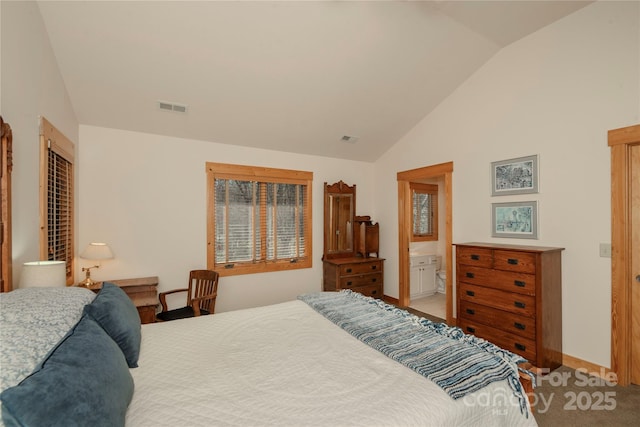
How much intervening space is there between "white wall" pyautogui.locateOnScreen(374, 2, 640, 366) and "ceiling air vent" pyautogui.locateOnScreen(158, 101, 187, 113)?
11.0 ft

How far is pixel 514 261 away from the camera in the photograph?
9.34ft

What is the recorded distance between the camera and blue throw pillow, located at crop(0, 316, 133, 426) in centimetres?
80

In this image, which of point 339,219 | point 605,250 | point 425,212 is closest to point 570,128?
point 605,250

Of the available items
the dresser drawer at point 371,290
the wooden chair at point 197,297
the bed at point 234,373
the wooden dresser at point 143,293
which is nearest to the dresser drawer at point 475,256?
the bed at point 234,373

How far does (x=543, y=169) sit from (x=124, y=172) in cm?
449

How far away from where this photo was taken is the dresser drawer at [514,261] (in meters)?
2.72

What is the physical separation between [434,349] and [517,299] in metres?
1.68

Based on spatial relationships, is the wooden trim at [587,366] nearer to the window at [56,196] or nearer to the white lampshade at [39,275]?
the white lampshade at [39,275]

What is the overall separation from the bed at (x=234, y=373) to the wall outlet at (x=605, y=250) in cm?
184

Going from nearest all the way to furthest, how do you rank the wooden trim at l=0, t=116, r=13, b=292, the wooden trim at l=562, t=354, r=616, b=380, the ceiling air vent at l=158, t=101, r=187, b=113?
the wooden trim at l=0, t=116, r=13, b=292
the wooden trim at l=562, t=354, r=616, b=380
the ceiling air vent at l=158, t=101, r=187, b=113

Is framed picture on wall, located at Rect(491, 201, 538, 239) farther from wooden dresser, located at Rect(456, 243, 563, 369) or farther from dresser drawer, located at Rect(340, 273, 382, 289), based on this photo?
dresser drawer, located at Rect(340, 273, 382, 289)

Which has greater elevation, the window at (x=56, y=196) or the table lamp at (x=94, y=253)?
the window at (x=56, y=196)

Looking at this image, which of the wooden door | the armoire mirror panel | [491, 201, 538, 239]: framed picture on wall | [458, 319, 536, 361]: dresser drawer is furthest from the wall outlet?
the armoire mirror panel

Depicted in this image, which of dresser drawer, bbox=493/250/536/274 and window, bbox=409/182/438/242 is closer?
dresser drawer, bbox=493/250/536/274
